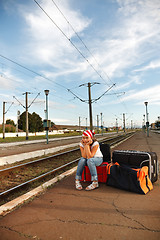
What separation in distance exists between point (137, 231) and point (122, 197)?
126cm

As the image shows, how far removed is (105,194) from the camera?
12.8 ft

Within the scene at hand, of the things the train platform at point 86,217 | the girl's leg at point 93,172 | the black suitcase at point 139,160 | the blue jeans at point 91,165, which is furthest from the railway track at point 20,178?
the black suitcase at point 139,160

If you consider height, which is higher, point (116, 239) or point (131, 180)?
point (131, 180)

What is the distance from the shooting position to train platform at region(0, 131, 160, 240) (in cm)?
241

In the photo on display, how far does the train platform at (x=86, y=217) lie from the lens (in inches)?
94.7

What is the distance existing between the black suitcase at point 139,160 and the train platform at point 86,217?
23.1 inches

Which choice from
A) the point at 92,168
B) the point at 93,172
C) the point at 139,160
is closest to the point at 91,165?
the point at 92,168

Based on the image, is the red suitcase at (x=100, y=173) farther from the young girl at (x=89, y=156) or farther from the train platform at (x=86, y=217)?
the train platform at (x=86, y=217)

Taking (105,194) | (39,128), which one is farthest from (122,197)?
(39,128)

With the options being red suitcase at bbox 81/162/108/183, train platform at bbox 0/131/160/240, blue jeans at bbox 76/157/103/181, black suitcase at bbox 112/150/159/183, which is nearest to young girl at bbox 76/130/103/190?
blue jeans at bbox 76/157/103/181

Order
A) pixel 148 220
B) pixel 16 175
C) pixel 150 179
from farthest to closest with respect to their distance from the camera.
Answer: pixel 16 175
pixel 150 179
pixel 148 220

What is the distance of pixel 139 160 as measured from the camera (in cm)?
454

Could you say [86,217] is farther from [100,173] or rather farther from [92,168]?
[100,173]

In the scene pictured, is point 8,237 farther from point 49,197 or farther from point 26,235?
point 49,197
